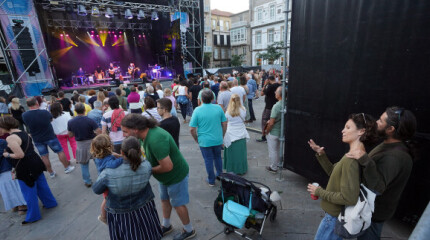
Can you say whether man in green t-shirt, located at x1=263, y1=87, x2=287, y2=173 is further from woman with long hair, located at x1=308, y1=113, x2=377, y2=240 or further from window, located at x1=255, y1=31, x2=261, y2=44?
window, located at x1=255, y1=31, x2=261, y2=44

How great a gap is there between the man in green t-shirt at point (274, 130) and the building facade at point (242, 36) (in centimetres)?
3569

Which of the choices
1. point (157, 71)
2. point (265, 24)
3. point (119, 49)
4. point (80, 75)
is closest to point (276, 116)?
point (157, 71)

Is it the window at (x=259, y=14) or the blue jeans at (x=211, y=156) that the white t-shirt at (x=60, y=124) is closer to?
the blue jeans at (x=211, y=156)

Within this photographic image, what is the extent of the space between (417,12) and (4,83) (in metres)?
16.2

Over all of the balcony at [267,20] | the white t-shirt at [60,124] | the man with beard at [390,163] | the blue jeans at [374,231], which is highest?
the balcony at [267,20]

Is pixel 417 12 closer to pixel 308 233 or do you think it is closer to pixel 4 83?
pixel 308 233

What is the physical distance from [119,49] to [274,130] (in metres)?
19.5

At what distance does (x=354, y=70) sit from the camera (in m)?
2.68

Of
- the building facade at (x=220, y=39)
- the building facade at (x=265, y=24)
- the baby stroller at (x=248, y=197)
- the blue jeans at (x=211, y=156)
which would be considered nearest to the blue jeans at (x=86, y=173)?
the blue jeans at (x=211, y=156)

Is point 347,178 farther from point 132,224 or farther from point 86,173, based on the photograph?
point 86,173

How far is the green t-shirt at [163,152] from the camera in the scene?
221 centimetres

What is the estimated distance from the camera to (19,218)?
3.45 m

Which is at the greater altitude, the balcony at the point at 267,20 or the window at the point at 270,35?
the balcony at the point at 267,20

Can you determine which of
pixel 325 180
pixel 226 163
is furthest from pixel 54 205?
pixel 325 180
